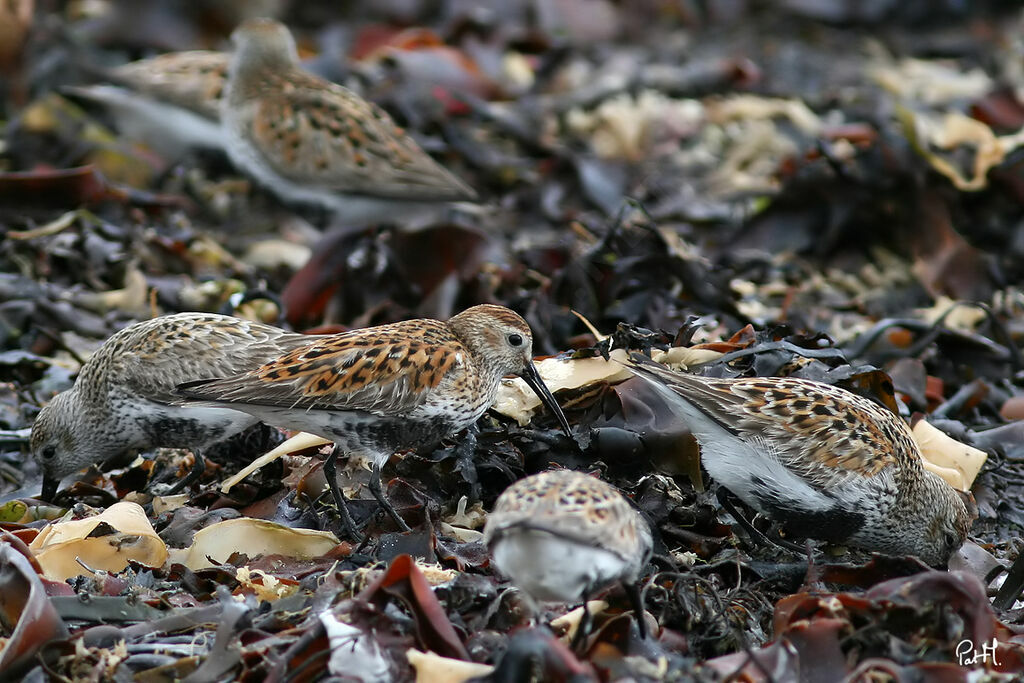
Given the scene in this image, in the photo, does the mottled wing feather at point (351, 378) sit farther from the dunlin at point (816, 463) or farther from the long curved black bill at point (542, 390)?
the dunlin at point (816, 463)

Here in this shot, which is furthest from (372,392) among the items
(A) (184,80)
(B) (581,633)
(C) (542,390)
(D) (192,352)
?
(A) (184,80)

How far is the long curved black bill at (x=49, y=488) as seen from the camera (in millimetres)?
4805

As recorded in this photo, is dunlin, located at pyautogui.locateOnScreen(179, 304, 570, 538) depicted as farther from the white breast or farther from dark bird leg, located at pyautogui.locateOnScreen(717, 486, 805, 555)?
the white breast

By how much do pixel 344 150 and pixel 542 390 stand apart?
3105 mm

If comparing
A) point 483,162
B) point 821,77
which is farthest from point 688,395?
point 821,77

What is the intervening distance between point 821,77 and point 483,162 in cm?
375

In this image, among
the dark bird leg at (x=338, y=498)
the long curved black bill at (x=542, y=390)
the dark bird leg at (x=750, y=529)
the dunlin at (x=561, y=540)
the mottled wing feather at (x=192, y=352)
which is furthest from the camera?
the mottled wing feather at (x=192, y=352)

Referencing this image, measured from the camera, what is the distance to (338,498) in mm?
4227

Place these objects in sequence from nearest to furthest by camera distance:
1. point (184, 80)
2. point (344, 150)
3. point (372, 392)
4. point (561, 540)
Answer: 1. point (561, 540)
2. point (372, 392)
3. point (344, 150)
4. point (184, 80)

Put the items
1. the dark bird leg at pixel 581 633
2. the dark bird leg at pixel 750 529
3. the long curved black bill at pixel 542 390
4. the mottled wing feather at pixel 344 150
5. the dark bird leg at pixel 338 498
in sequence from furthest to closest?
the mottled wing feather at pixel 344 150, the long curved black bill at pixel 542 390, the dark bird leg at pixel 750 529, the dark bird leg at pixel 338 498, the dark bird leg at pixel 581 633

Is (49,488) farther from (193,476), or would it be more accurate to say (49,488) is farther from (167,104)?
(167,104)

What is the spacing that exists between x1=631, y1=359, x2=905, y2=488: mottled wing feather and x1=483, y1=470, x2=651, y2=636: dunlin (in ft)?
3.20
